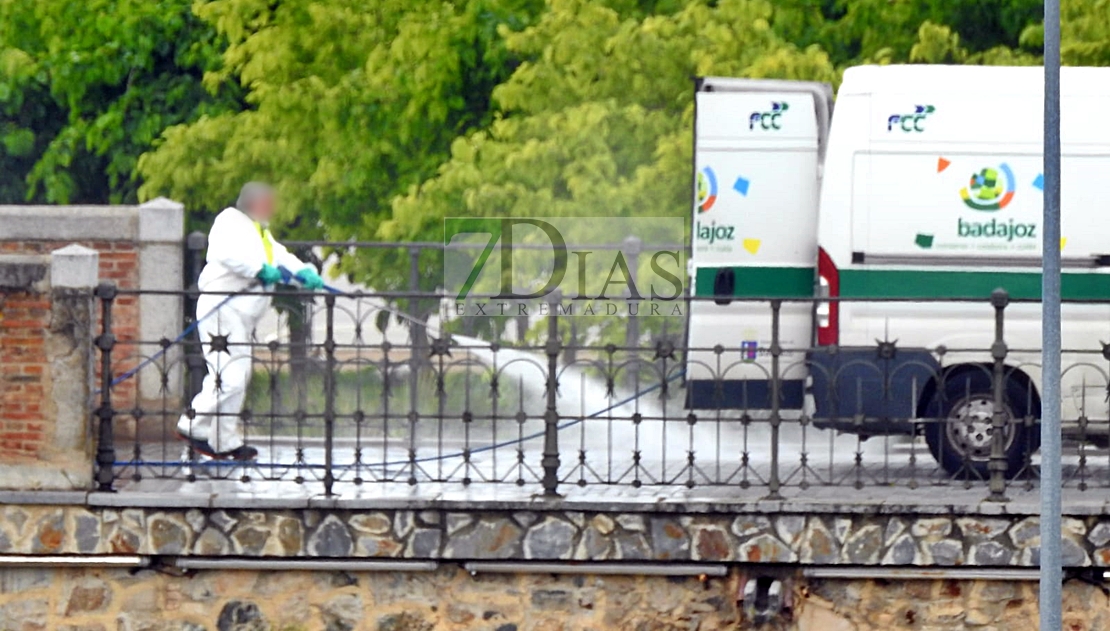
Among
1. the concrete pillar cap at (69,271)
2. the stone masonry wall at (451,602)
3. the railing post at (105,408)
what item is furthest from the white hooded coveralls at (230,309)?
the stone masonry wall at (451,602)

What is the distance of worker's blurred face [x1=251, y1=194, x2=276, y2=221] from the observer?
11320 mm

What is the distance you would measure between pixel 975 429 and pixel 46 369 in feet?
16.6

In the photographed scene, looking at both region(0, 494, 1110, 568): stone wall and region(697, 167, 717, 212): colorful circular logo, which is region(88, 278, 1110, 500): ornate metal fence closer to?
region(0, 494, 1110, 568): stone wall

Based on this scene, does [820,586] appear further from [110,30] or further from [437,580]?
[110,30]

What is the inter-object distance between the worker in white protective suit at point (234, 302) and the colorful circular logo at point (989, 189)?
12.2 ft

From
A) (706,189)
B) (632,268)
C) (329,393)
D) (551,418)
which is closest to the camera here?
(551,418)

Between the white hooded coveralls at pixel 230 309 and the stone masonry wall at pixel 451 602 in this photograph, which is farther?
the white hooded coveralls at pixel 230 309

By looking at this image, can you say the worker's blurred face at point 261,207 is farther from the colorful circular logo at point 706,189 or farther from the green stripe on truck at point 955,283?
the green stripe on truck at point 955,283

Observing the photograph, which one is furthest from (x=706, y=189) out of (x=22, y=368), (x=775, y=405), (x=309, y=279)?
(x=22, y=368)

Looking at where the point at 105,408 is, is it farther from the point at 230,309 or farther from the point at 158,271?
the point at 158,271

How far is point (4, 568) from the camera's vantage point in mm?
9969

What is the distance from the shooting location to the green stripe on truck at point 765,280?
1189 cm
